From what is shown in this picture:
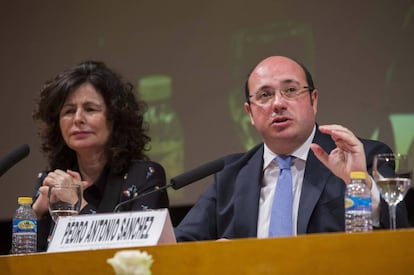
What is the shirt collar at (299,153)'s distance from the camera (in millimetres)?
3061

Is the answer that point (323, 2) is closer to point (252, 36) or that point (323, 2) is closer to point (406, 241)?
point (252, 36)

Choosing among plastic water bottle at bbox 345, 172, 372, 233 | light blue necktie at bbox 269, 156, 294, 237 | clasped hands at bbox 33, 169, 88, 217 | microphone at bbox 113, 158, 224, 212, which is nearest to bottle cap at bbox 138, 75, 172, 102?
clasped hands at bbox 33, 169, 88, 217

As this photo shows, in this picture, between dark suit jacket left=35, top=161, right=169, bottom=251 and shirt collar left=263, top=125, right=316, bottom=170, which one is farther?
dark suit jacket left=35, top=161, right=169, bottom=251

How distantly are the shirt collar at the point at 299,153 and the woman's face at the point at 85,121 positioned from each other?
816mm

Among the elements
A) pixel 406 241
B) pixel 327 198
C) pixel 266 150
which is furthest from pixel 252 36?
pixel 406 241

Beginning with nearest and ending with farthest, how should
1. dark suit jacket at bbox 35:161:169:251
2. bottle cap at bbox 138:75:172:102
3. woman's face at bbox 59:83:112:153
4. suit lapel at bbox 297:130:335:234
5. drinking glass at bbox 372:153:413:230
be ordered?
drinking glass at bbox 372:153:413:230 < suit lapel at bbox 297:130:335:234 < dark suit jacket at bbox 35:161:169:251 < woman's face at bbox 59:83:112:153 < bottle cap at bbox 138:75:172:102

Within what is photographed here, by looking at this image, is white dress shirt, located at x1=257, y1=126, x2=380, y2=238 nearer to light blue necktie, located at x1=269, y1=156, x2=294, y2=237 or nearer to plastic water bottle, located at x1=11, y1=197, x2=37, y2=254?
light blue necktie, located at x1=269, y1=156, x2=294, y2=237

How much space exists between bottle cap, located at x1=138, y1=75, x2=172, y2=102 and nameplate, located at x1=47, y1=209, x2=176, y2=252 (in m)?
2.73

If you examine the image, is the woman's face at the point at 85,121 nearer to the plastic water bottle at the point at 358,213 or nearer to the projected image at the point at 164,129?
the projected image at the point at 164,129

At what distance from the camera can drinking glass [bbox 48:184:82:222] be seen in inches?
113

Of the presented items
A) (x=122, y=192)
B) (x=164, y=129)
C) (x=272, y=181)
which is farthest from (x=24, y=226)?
(x=164, y=129)

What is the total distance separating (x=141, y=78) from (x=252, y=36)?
748mm

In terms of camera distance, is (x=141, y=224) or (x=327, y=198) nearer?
(x=141, y=224)

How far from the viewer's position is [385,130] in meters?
4.40
